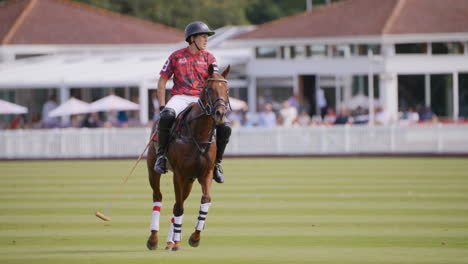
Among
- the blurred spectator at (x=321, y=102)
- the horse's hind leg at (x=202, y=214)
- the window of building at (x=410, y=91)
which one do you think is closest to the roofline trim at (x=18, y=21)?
the blurred spectator at (x=321, y=102)

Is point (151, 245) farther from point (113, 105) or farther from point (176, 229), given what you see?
point (113, 105)

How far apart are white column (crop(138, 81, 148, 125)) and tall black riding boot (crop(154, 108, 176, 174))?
75.0 ft

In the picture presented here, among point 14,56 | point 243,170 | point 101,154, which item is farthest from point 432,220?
point 14,56

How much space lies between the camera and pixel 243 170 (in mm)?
22828

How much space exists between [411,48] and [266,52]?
610 centimetres

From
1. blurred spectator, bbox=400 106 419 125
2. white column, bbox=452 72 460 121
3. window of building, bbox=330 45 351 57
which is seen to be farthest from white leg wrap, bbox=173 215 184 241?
window of building, bbox=330 45 351 57

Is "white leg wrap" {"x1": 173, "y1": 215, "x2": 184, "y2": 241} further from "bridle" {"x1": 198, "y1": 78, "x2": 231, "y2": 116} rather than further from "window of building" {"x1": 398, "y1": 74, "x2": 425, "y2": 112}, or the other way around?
"window of building" {"x1": 398, "y1": 74, "x2": 425, "y2": 112}

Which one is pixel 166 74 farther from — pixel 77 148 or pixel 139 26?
pixel 139 26

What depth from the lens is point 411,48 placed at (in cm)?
3669

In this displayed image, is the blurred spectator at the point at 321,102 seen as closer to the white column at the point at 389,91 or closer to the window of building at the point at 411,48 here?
the white column at the point at 389,91

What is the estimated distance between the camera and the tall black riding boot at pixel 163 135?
416 inches

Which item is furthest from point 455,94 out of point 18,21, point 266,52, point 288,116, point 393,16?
point 18,21

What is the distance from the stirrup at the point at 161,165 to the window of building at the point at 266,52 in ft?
93.4

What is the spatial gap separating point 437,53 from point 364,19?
3797 millimetres
